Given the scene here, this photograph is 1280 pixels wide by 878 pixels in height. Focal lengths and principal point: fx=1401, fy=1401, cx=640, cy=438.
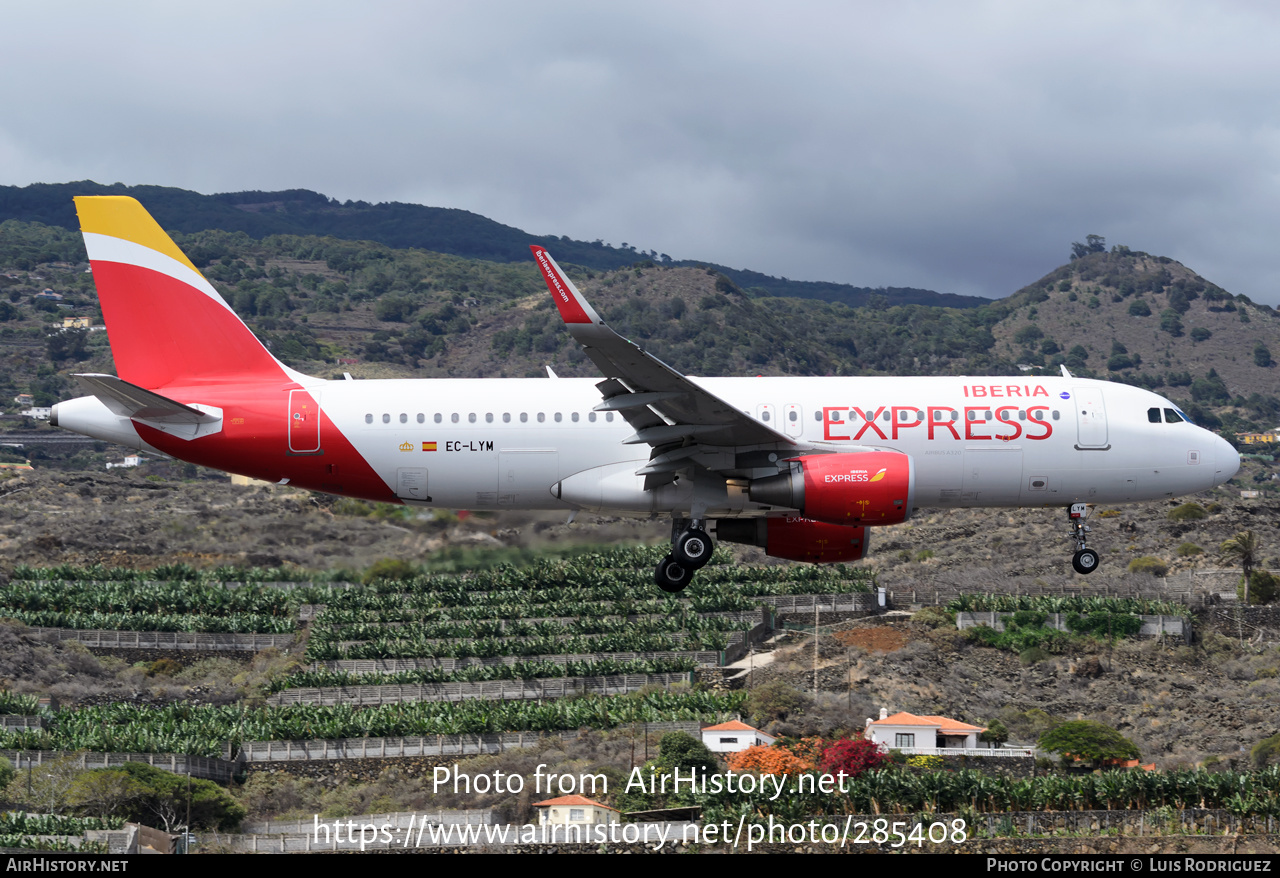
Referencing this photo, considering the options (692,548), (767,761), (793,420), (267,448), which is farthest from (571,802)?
(793,420)

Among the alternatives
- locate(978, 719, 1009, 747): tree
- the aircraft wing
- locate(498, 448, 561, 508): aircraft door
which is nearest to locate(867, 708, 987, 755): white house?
locate(978, 719, 1009, 747): tree

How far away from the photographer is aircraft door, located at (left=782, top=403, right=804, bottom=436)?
118 feet

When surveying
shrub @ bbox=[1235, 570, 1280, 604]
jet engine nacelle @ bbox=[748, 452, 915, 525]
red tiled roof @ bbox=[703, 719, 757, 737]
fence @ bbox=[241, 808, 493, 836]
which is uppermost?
jet engine nacelle @ bbox=[748, 452, 915, 525]

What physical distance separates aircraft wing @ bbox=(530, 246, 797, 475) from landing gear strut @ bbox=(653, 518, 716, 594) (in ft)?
5.88

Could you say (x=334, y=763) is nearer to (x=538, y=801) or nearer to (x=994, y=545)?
(x=538, y=801)

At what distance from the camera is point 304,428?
35.9m

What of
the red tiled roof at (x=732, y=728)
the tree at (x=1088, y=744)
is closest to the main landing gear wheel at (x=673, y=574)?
the red tiled roof at (x=732, y=728)

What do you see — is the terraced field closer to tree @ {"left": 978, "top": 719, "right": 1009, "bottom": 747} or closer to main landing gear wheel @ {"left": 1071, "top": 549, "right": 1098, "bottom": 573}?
tree @ {"left": 978, "top": 719, "right": 1009, "bottom": 747}

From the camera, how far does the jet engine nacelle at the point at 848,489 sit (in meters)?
34.1

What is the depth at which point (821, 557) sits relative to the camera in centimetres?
3816

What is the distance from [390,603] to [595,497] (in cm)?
8331

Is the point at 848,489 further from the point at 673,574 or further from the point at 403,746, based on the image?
the point at 403,746

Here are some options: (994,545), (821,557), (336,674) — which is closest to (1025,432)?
(821,557)

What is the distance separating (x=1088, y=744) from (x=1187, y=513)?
63.7 m
